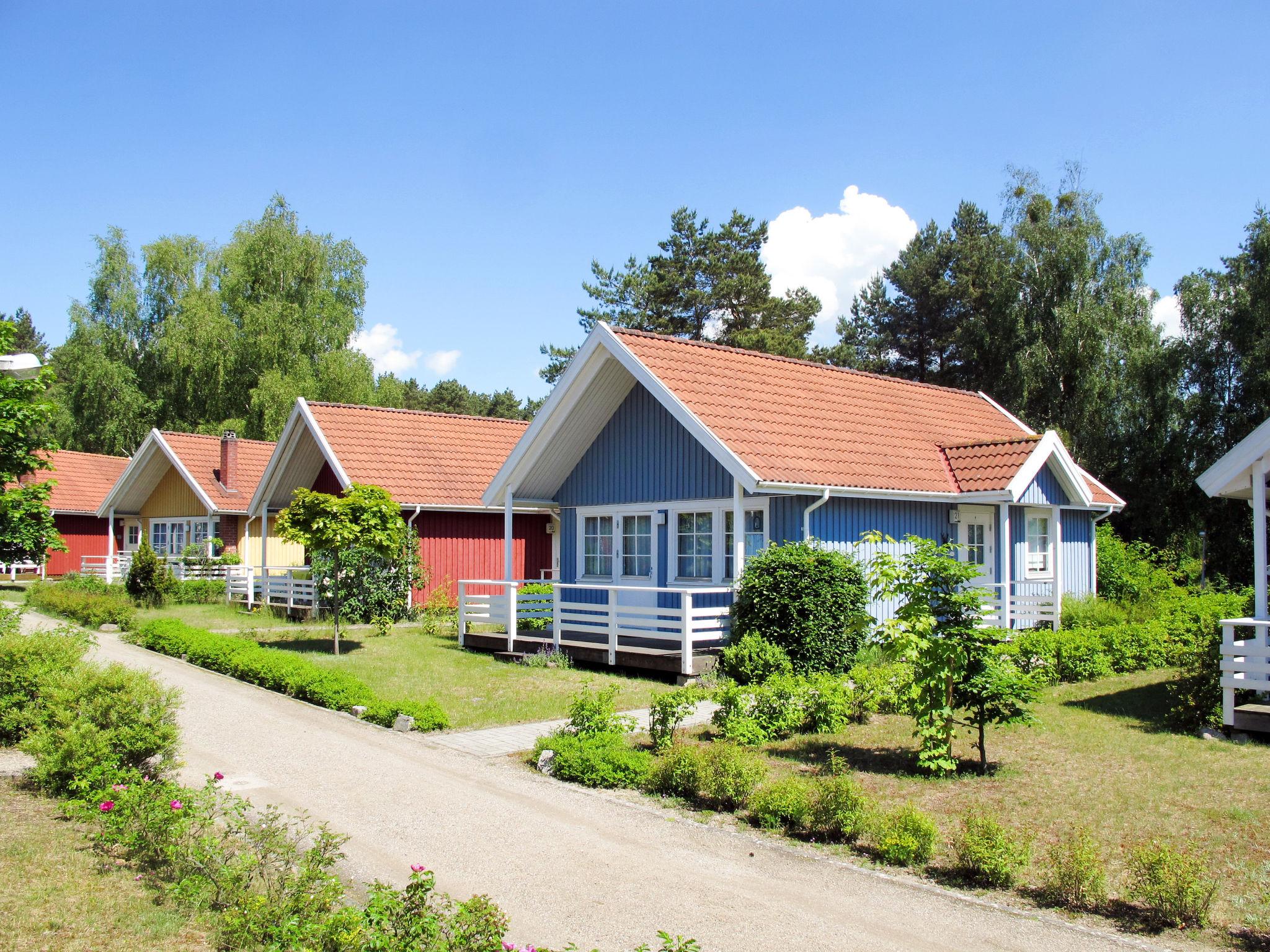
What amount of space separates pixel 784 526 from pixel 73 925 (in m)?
11.8

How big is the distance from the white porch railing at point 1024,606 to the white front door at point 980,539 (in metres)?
0.50

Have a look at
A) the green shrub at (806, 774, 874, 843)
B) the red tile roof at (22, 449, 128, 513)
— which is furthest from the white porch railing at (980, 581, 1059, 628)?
the red tile roof at (22, 449, 128, 513)

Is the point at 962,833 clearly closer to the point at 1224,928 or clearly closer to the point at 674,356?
the point at 1224,928

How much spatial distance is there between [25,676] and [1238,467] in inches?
518

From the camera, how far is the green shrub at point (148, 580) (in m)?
27.7

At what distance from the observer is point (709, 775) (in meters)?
8.73

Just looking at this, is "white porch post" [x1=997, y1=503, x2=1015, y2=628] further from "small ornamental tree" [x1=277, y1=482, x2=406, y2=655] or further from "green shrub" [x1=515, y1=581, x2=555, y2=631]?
"small ornamental tree" [x1=277, y1=482, x2=406, y2=655]

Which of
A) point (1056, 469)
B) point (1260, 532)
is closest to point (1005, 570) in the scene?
point (1056, 469)

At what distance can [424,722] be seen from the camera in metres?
11.9

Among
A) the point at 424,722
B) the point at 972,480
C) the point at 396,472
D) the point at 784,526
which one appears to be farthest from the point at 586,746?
the point at 396,472

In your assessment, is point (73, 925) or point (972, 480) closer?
point (73, 925)

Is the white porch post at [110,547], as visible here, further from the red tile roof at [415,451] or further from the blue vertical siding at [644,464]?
the blue vertical siding at [644,464]

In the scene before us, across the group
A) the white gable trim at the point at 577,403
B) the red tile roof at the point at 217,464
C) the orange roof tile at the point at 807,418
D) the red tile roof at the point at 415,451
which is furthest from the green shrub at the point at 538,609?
the red tile roof at the point at 217,464

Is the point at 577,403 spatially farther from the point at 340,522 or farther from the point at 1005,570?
the point at 1005,570
